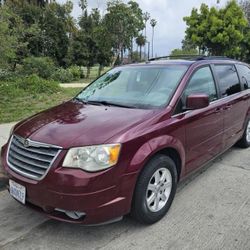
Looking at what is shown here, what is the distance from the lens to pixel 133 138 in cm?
304

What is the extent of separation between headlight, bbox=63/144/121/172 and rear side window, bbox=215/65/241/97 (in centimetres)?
241

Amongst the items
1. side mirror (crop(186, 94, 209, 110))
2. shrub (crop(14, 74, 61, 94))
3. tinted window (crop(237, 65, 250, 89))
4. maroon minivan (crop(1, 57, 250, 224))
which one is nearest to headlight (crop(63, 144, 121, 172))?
maroon minivan (crop(1, 57, 250, 224))

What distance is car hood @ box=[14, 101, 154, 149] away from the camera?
297 cm

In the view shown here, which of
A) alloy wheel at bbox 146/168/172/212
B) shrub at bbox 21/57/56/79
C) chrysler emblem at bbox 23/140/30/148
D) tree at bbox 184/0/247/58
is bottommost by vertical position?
alloy wheel at bbox 146/168/172/212

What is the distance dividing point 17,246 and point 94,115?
4.69ft

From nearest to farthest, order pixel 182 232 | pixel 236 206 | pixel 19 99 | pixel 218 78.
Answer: pixel 182 232, pixel 236 206, pixel 218 78, pixel 19 99

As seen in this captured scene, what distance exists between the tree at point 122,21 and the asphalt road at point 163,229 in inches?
776

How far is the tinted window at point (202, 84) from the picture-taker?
4.00m

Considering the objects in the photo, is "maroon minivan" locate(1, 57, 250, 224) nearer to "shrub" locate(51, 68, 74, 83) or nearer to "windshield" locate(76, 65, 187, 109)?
"windshield" locate(76, 65, 187, 109)

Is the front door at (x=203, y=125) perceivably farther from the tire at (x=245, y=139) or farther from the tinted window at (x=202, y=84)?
the tire at (x=245, y=139)

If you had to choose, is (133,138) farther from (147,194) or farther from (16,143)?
(16,143)

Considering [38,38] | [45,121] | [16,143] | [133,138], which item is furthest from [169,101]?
[38,38]

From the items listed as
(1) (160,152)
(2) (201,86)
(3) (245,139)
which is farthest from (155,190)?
(3) (245,139)

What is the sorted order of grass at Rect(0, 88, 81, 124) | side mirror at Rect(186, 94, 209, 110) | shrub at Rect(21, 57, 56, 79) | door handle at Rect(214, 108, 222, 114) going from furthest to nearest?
shrub at Rect(21, 57, 56, 79) → grass at Rect(0, 88, 81, 124) → door handle at Rect(214, 108, 222, 114) → side mirror at Rect(186, 94, 209, 110)
